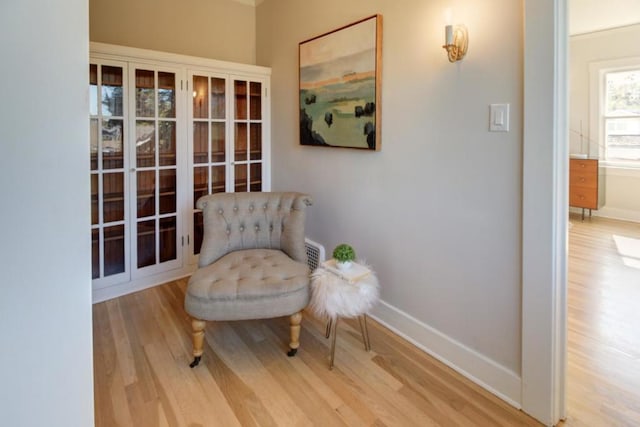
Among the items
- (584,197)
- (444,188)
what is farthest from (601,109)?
(444,188)

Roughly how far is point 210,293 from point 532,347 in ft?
5.08

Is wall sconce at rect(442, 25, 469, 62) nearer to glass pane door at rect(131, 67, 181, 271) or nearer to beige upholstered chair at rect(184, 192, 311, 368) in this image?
beige upholstered chair at rect(184, 192, 311, 368)

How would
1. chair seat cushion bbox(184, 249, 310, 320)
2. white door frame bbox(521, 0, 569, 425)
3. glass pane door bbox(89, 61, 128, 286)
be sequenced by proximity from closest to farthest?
white door frame bbox(521, 0, 569, 425) → chair seat cushion bbox(184, 249, 310, 320) → glass pane door bbox(89, 61, 128, 286)

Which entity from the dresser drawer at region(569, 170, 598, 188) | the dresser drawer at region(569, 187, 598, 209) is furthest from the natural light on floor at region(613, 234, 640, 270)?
the dresser drawer at region(569, 170, 598, 188)

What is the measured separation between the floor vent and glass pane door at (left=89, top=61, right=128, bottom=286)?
1.43 meters

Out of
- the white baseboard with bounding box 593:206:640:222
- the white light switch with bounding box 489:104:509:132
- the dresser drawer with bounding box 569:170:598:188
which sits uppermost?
the white light switch with bounding box 489:104:509:132

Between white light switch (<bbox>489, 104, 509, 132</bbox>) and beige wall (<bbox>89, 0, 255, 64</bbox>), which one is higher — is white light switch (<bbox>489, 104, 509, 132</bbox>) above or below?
below

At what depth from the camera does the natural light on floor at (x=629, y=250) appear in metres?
3.48

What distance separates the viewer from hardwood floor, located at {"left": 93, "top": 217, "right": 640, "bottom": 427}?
5.42ft

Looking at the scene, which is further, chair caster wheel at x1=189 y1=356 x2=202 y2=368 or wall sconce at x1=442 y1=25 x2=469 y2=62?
chair caster wheel at x1=189 y1=356 x2=202 y2=368

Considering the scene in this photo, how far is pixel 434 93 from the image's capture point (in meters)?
2.00

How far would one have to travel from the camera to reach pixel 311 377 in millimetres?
1932

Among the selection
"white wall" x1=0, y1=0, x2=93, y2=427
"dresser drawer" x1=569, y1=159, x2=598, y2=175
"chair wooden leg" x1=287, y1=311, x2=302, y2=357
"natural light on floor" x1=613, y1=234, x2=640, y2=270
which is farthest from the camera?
"dresser drawer" x1=569, y1=159, x2=598, y2=175

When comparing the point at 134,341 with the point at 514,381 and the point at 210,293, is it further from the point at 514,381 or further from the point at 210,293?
the point at 514,381
